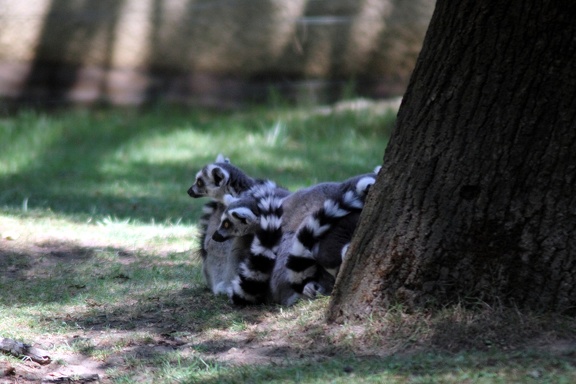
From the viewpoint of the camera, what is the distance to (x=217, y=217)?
5535mm

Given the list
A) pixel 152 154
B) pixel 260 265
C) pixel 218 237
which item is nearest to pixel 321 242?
pixel 260 265

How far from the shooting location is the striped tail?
4.74 metres

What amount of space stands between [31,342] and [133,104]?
777cm

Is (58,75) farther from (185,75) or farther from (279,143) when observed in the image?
(279,143)

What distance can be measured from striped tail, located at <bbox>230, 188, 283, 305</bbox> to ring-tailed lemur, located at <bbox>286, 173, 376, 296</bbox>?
0.58 feet

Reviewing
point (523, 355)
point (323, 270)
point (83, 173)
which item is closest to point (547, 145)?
point (523, 355)

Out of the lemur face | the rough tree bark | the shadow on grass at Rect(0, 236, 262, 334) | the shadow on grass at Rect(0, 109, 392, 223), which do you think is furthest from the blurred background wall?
the rough tree bark

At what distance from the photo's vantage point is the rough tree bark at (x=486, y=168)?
3514 millimetres

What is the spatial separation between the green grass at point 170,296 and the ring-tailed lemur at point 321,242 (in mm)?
194

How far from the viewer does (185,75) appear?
38.5 ft

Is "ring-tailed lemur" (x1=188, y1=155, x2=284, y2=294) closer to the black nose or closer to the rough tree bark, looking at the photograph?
the black nose

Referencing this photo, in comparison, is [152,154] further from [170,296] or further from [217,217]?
[170,296]

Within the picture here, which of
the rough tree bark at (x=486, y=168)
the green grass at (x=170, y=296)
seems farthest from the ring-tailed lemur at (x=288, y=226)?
the rough tree bark at (x=486, y=168)

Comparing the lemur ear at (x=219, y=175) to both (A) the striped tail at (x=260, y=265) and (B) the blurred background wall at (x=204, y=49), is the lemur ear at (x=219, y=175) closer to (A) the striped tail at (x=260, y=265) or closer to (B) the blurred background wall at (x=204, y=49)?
(A) the striped tail at (x=260, y=265)
